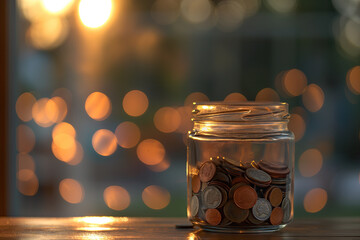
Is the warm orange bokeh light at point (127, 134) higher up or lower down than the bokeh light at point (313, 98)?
lower down

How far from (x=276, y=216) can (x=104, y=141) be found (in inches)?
79.2

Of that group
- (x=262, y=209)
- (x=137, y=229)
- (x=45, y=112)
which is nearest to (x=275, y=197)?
(x=262, y=209)

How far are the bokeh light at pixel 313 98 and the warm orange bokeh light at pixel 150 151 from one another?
793mm

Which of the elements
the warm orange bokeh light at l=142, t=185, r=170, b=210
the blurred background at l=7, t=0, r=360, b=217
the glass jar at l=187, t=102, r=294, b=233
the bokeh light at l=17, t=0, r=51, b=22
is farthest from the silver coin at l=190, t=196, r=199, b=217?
the bokeh light at l=17, t=0, r=51, b=22

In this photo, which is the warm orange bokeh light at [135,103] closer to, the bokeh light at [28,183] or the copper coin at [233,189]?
the bokeh light at [28,183]

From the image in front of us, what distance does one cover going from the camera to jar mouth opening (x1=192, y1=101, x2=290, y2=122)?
2.26ft

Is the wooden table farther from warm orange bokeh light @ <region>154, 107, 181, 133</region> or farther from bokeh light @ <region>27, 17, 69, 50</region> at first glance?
bokeh light @ <region>27, 17, 69, 50</region>

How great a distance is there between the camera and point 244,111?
0.69 meters

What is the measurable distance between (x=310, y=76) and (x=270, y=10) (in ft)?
1.32

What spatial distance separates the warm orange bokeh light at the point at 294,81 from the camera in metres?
2.61

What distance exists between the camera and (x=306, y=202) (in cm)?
265

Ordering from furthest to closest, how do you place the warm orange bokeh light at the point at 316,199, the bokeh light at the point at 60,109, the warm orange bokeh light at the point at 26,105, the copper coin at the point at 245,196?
the warm orange bokeh light at the point at 316,199, the bokeh light at the point at 60,109, the warm orange bokeh light at the point at 26,105, the copper coin at the point at 245,196

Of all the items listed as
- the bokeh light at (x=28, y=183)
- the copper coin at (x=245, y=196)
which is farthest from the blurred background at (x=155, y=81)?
the copper coin at (x=245, y=196)

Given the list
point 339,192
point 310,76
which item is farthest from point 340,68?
point 339,192
